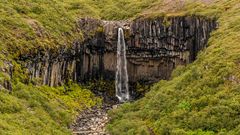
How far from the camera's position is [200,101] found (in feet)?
119

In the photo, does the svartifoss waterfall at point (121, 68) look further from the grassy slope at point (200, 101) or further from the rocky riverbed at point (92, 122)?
the grassy slope at point (200, 101)

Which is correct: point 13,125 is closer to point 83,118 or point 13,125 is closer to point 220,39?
point 83,118

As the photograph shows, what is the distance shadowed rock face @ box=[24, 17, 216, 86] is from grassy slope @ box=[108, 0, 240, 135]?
6.32 meters

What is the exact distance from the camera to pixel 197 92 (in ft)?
123

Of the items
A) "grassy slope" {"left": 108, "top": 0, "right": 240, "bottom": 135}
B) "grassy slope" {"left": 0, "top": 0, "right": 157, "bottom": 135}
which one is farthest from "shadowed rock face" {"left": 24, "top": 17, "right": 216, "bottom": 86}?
"grassy slope" {"left": 108, "top": 0, "right": 240, "bottom": 135}

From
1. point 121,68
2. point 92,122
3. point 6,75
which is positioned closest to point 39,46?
point 92,122

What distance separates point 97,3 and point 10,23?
76.5 ft

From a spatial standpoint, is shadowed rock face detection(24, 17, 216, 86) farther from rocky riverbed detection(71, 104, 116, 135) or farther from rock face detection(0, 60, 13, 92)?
rock face detection(0, 60, 13, 92)

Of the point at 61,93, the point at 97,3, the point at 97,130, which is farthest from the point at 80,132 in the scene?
the point at 97,3

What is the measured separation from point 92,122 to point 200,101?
12.6 metres

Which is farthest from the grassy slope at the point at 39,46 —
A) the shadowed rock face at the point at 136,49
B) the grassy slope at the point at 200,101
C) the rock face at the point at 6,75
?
the grassy slope at the point at 200,101

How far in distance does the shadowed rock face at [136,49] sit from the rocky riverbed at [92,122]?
5.52 metres

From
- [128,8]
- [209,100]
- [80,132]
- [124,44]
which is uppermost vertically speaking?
[128,8]

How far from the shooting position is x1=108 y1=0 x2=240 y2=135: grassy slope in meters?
33.7
